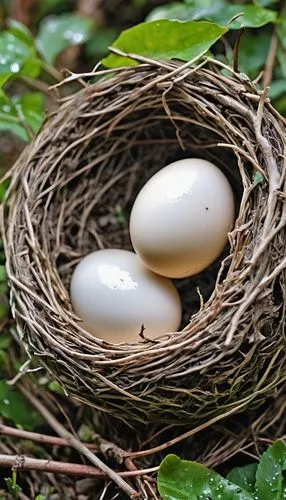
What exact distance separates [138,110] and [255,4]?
307mm

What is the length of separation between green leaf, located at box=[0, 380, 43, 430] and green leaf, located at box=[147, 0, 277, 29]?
29.0 inches

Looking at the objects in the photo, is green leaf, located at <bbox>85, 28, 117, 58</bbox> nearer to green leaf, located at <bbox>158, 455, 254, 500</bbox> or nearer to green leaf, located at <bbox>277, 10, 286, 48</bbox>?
green leaf, located at <bbox>277, 10, 286, 48</bbox>

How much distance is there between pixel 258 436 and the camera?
1.16 meters

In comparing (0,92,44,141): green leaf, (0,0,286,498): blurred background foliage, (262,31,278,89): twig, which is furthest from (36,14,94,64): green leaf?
(262,31,278,89): twig

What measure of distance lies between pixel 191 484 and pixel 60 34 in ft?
3.29

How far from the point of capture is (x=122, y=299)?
1.14 m

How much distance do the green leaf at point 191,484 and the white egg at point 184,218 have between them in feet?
0.99

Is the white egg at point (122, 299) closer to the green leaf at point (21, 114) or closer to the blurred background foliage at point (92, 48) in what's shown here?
the blurred background foliage at point (92, 48)

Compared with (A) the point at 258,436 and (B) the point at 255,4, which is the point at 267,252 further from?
(B) the point at 255,4

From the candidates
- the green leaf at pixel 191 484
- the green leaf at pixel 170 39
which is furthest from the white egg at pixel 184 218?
the green leaf at pixel 191 484

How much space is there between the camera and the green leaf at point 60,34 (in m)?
1.52

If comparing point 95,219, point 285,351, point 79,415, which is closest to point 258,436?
point 285,351

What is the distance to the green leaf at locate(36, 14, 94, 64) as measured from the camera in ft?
5.00

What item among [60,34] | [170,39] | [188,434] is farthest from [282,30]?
[188,434]
